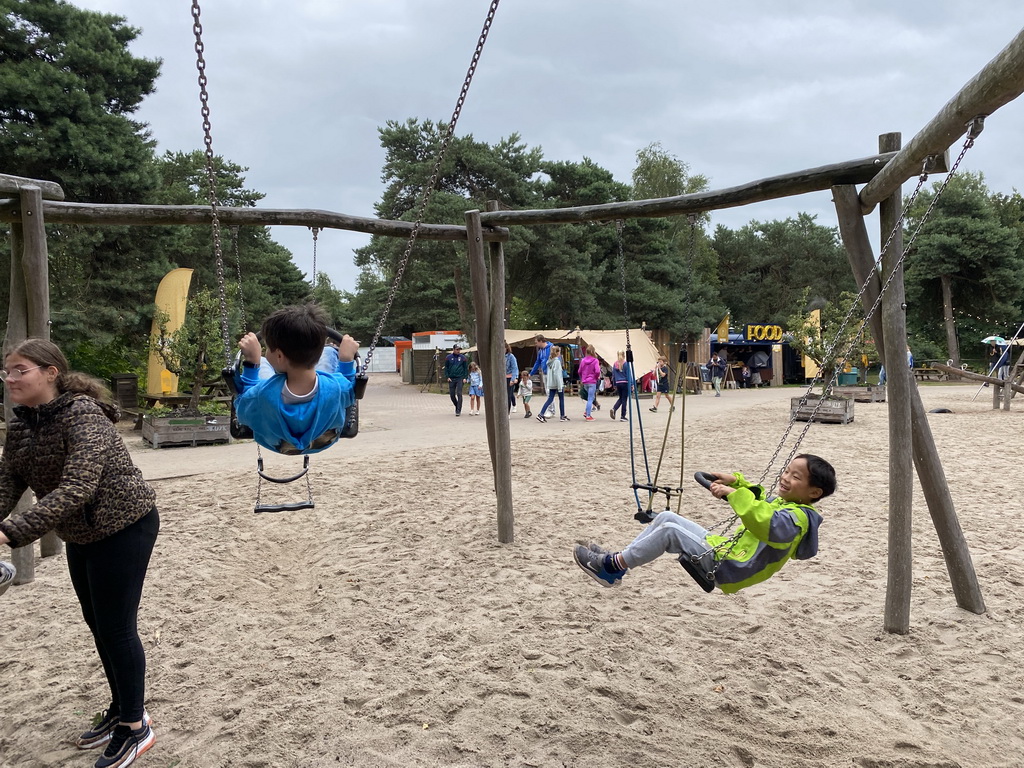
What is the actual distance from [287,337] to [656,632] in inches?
95.5

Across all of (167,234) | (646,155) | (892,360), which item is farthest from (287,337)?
(646,155)

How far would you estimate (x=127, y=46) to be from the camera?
47.6ft

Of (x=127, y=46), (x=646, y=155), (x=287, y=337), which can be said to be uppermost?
(x=646, y=155)

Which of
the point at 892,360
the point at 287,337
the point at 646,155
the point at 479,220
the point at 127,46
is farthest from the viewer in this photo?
the point at 646,155

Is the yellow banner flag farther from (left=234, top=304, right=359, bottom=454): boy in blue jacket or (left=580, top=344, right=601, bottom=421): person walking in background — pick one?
(left=234, top=304, right=359, bottom=454): boy in blue jacket

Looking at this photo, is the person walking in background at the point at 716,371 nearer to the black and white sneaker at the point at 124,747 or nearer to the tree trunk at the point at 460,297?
the tree trunk at the point at 460,297

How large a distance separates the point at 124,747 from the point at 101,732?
0.78 ft

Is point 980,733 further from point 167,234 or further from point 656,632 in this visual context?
point 167,234

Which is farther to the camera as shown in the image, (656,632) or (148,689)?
(656,632)

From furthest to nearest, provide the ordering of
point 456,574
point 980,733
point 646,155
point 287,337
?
point 646,155, point 456,574, point 287,337, point 980,733

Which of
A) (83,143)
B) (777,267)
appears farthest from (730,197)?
(777,267)

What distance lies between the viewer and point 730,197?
173 inches

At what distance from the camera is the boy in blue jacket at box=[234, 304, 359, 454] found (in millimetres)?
3150

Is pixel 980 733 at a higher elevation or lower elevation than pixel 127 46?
lower
